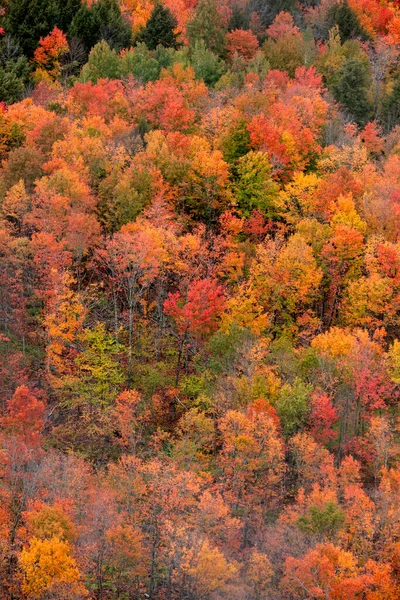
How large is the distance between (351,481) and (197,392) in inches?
517

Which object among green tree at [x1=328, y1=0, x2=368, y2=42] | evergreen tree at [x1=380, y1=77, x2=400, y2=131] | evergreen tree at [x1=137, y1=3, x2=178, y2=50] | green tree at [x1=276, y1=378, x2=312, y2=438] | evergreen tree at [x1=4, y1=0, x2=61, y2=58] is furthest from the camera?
green tree at [x1=328, y1=0, x2=368, y2=42]

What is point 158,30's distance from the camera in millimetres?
103688

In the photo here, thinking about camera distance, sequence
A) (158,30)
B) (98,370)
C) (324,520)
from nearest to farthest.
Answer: (324,520), (98,370), (158,30)

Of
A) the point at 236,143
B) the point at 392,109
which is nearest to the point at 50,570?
the point at 236,143

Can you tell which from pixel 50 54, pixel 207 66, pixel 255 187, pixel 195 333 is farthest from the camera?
pixel 50 54

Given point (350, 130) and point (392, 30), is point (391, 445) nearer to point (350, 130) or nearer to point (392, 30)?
point (350, 130)

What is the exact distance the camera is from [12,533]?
48.6 metres

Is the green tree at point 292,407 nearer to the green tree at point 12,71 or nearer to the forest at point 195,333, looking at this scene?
the forest at point 195,333

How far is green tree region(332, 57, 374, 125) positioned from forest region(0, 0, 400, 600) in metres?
0.26

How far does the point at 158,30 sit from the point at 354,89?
23715mm

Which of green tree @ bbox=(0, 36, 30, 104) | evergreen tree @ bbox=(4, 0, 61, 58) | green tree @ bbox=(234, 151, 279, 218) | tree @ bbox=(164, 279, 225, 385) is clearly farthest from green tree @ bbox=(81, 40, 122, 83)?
tree @ bbox=(164, 279, 225, 385)

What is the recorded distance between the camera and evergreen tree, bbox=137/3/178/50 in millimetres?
103562

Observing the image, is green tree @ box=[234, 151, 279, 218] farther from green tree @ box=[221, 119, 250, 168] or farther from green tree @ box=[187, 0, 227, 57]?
green tree @ box=[187, 0, 227, 57]

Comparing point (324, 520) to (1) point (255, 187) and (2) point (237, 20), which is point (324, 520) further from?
(2) point (237, 20)
